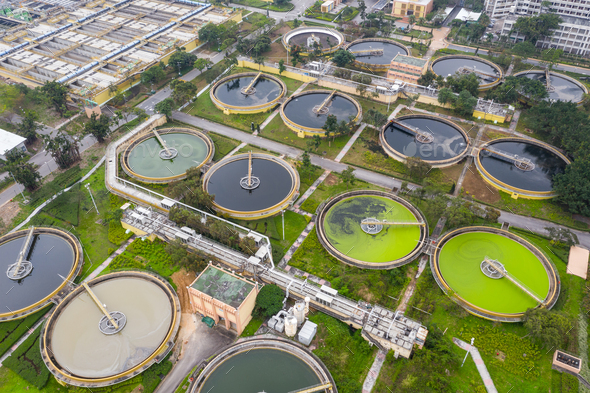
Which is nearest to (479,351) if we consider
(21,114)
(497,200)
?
(497,200)

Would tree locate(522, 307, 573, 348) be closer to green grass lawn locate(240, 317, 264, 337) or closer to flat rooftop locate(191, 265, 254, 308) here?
green grass lawn locate(240, 317, 264, 337)

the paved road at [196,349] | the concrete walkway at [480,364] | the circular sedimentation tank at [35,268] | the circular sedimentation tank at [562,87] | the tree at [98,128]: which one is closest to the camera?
the concrete walkway at [480,364]

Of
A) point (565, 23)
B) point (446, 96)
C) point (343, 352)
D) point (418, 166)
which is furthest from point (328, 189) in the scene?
point (565, 23)

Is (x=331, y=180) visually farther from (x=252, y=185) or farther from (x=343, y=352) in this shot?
(x=343, y=352)

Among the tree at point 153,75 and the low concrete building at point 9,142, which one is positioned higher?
the tree at point 153,75

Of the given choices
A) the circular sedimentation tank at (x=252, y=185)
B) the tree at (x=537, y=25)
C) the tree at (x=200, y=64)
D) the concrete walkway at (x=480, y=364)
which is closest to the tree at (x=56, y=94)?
the tree at (x=200, y=64)

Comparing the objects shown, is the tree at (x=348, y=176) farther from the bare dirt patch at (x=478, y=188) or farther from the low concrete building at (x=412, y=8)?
the low concrete building at (x=412, y=8)

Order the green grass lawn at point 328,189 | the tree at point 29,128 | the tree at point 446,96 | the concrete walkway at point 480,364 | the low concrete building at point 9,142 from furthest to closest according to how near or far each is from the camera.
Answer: the tree at point 446,96 → the tree at point 29,128 → the low concrete building at point 9,142 → the green grass lawn at point 328,189 → the concrete walkway at point 480,364

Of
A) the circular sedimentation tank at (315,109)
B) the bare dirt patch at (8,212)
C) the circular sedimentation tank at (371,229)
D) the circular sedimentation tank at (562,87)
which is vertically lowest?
the bare dirt patch at (8,212)
